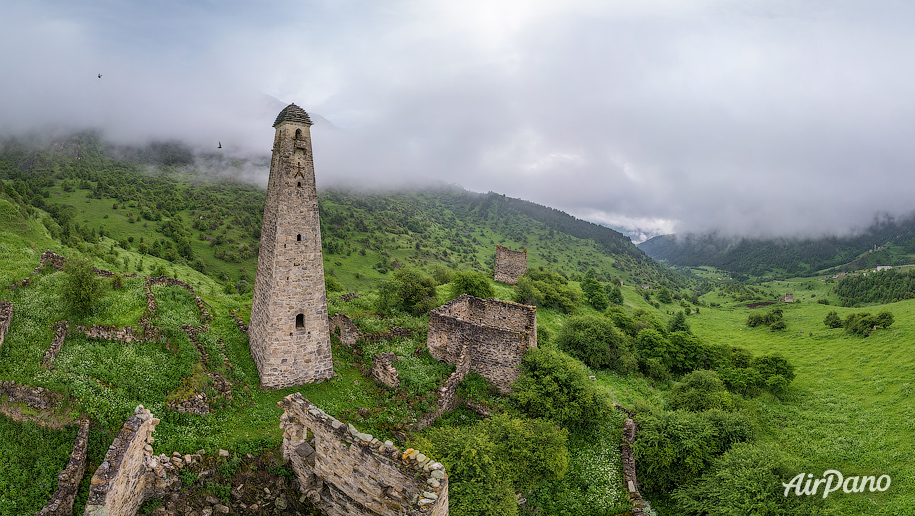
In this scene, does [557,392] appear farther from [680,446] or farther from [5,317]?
[5,317]

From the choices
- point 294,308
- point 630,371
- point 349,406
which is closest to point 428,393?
point 349,406

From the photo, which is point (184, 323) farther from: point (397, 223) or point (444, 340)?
point (397, 223)

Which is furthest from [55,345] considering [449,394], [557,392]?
[557,392]

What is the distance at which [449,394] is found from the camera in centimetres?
1752

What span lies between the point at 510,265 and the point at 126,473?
4830 cm

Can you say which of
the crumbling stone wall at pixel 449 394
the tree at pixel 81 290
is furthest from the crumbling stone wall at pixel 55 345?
the crumbling stone wall at pixel 449 394

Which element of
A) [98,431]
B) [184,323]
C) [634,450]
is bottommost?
[634,450]

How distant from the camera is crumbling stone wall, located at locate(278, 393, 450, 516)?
839 centimetres

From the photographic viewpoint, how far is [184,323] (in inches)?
651

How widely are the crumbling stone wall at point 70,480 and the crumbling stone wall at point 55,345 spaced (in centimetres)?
353

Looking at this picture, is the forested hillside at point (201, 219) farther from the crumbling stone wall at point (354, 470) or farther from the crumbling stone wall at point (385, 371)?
the crumbling stone wall at point (354, 470)

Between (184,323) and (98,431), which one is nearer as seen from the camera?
(98,431)

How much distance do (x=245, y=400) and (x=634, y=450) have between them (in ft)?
54.9

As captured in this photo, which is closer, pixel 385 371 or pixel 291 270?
pixel 291 270
